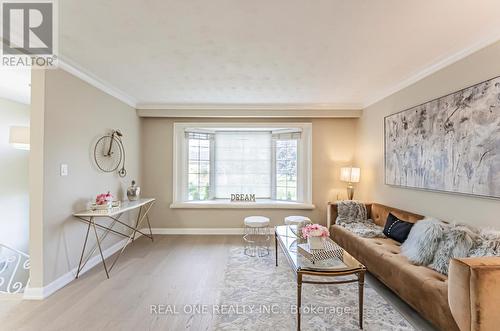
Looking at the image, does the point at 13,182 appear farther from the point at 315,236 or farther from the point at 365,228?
the point at 365,228

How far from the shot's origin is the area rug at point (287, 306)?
1.90 m

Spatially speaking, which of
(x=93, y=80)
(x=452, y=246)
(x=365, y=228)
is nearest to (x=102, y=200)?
(x=93, y=80)

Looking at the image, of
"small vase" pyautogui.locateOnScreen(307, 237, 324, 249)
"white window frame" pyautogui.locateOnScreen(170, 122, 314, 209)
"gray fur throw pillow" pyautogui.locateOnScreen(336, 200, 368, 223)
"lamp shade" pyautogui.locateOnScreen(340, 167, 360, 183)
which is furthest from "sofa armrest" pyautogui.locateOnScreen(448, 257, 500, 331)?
"white window frame" pyautogui.locateOnScreen(170, 122, 314, 209)

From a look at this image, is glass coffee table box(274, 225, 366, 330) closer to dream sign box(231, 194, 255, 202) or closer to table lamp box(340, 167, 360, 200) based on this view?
table lamp box(340, 167, 360, 200)

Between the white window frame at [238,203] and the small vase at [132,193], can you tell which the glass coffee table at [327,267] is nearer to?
the white window frame at [238,203]

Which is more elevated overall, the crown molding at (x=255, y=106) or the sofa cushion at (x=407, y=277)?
the crown molding at (x=255, y=106)

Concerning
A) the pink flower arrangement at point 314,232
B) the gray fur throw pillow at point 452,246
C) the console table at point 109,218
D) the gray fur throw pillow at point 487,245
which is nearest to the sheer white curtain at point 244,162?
the console table at point 109,218

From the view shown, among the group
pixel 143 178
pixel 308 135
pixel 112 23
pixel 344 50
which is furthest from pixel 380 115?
pixel 143 178

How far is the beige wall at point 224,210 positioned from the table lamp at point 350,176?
0.78 ft

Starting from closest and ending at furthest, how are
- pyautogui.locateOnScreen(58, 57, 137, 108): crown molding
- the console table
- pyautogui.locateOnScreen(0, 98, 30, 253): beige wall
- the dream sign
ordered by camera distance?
pyautogui.locateOnScreen(58, 57, 137, 108): crown molding, the console table, pyautogui.locateOnScreen(0, 98, 30, 253): beige wall, the dream sign

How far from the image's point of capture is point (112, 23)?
1.86 meters

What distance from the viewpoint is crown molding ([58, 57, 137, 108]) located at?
99.4 inches

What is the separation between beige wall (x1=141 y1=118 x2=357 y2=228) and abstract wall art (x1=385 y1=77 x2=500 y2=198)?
124cm

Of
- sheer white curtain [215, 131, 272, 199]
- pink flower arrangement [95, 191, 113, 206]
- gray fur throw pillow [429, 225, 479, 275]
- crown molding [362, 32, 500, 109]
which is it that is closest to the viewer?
gray fur throw pillow [429, 225, 479, 275]
